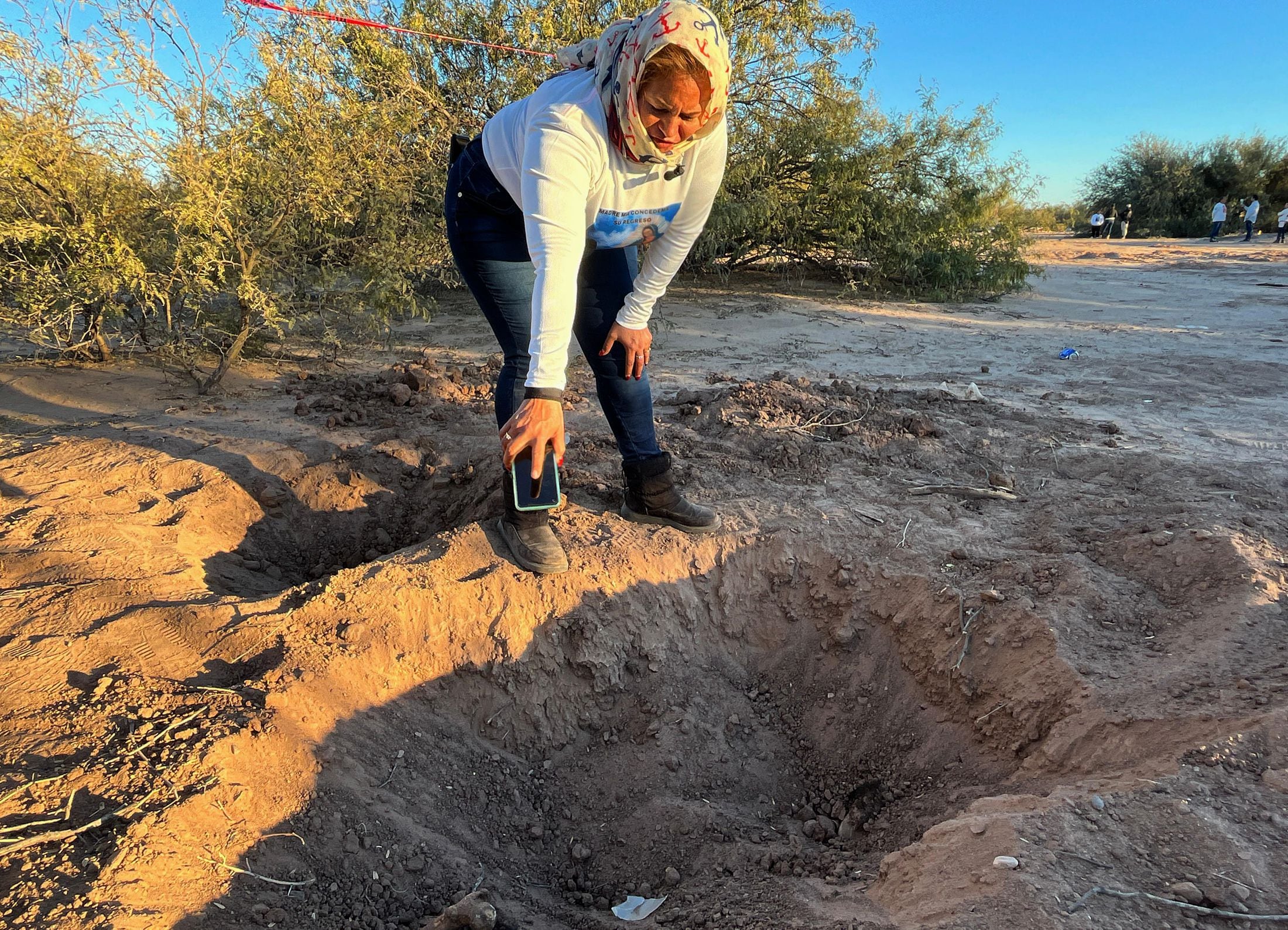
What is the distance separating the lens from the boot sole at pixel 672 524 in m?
2.81

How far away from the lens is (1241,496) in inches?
120

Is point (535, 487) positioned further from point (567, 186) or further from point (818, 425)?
point (818, 425)

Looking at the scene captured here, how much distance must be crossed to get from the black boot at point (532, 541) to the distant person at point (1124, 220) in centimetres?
2704

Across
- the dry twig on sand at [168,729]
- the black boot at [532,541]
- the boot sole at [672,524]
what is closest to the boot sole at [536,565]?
the black boot at [532,541]

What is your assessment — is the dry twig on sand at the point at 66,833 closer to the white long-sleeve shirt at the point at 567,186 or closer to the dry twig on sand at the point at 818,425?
the white long-sleeve shirt at the point at 567,186

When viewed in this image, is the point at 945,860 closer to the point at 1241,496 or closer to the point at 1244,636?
the point at 1244,636

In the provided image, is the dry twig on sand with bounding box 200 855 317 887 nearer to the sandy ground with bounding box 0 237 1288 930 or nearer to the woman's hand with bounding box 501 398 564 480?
the sandy ground with bounding box 0 237 1288 930

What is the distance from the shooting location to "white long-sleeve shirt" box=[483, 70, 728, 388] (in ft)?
6.21

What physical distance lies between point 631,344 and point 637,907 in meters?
1.67

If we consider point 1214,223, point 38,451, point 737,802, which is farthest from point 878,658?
point 1214,223

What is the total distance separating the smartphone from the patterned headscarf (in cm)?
96

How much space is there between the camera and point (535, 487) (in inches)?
93.3

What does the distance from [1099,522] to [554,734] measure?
2.29m

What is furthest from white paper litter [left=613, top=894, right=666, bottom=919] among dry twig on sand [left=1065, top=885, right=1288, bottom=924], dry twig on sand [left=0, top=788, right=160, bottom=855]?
dry twig on sand [left=0, top=788, right=160, bottom=855]
